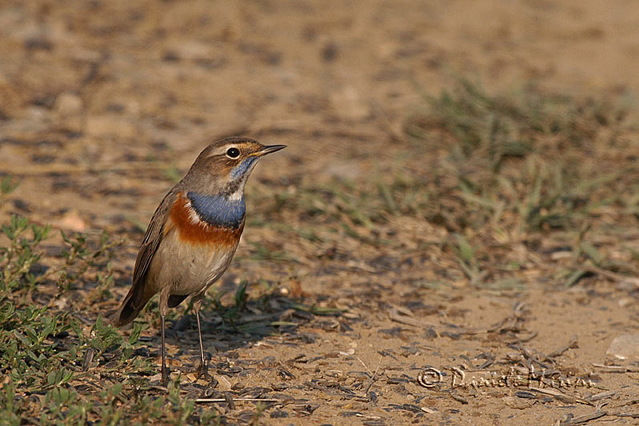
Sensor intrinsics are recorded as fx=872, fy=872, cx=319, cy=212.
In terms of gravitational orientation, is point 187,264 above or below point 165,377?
above

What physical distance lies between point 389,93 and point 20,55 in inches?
176

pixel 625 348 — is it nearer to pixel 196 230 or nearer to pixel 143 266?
pixel 196 230

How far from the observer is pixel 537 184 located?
757 centimetres

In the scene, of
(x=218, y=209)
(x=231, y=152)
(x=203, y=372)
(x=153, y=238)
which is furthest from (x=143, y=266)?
(x=231, y=152)

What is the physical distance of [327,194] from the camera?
8016 mm

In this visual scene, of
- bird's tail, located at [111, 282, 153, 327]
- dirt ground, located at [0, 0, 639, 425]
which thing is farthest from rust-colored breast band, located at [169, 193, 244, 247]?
dirt ground, located at [0, 0, 639, 425]

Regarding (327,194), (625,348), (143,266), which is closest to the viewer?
(143,266)

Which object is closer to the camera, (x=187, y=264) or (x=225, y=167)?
(x=187, y=264)

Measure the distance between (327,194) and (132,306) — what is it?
3.14 m

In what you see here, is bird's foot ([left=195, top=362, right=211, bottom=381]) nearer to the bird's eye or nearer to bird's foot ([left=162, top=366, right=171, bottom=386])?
bird's foot ([left=162, top=366, right=171, bottom=386])

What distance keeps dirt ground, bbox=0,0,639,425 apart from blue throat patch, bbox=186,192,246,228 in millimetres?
805

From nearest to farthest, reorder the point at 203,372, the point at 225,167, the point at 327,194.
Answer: the point at 203,372 < the point at 225,167 < the point at 327,194

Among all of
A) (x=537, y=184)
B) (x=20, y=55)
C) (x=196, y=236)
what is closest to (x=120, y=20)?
(x=20, y=55)

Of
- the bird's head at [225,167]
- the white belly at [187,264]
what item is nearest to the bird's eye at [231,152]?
the bird's head at [225,167]
